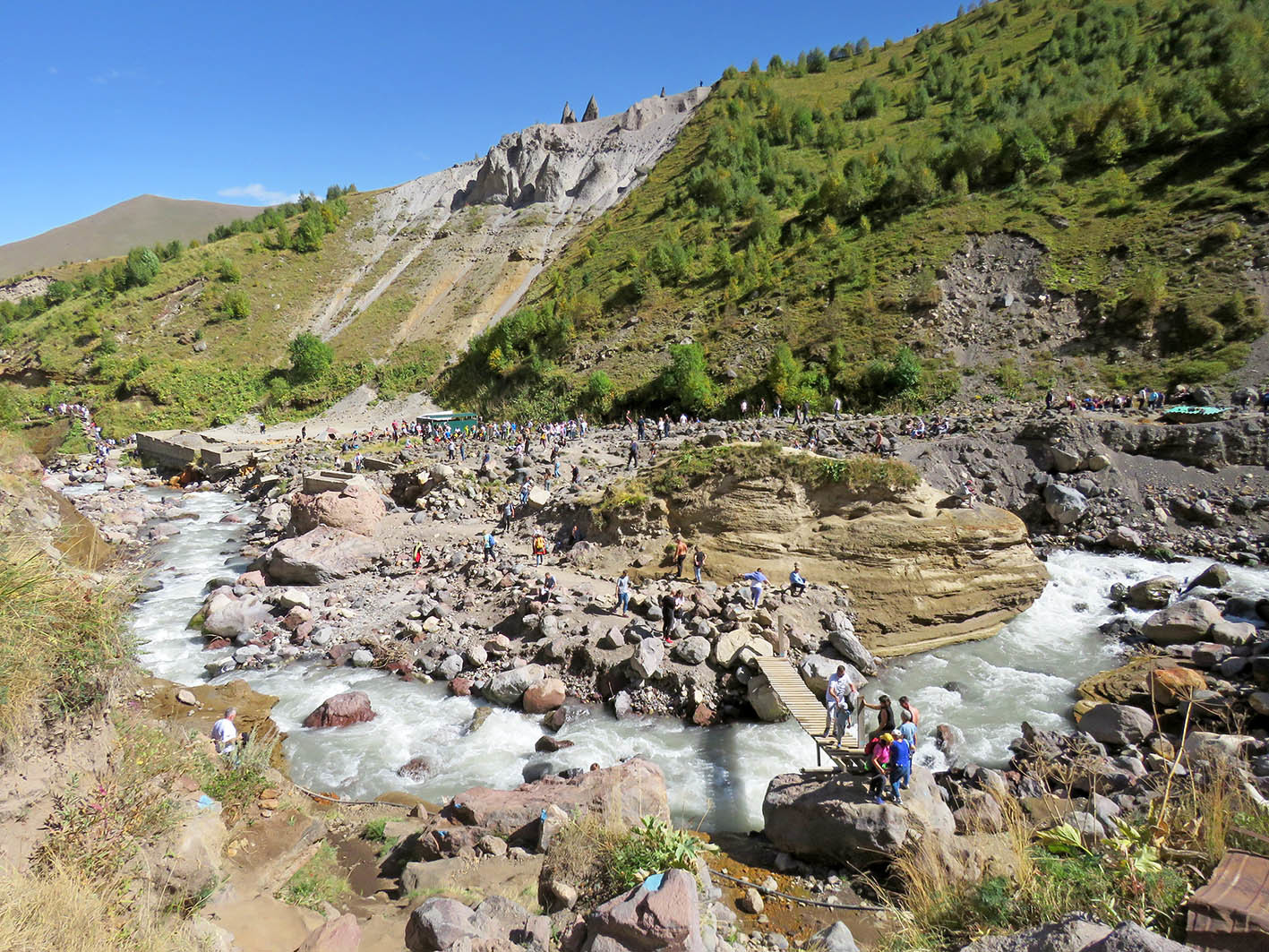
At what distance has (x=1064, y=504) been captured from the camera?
21531 mm

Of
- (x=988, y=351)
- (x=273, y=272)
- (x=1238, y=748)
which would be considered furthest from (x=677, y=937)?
(x=273, y=272)

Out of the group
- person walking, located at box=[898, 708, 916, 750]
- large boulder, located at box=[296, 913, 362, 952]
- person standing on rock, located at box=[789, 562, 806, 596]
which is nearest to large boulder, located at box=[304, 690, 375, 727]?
large boulder, located at box=[296, 913, 362, 952]

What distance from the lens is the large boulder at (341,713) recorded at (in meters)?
12.4

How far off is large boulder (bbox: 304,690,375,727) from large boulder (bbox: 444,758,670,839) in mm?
4683

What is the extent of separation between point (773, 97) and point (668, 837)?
86819 mm

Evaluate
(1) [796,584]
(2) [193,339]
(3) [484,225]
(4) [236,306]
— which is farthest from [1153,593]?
(3) [484,225]

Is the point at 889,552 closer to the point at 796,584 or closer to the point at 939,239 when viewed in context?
the point at 796,584

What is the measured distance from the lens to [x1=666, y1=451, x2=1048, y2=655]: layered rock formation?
52.8 ft

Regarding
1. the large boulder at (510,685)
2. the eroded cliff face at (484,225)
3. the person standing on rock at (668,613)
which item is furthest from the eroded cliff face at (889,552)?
the eroded cliff face at (484,225)

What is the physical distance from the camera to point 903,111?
66.6 meters

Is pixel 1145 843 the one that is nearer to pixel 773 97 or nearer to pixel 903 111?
pixel 903 111

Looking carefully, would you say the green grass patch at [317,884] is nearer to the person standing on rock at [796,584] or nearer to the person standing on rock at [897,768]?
the person standing on rock at [897,768]

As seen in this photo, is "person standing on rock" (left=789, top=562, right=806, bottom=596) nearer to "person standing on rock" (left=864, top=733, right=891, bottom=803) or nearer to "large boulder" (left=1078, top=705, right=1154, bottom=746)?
"large boulder" (left=1078, top=705, right=1154, bottom=746)

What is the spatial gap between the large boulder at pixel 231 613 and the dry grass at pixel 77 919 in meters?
12.4
